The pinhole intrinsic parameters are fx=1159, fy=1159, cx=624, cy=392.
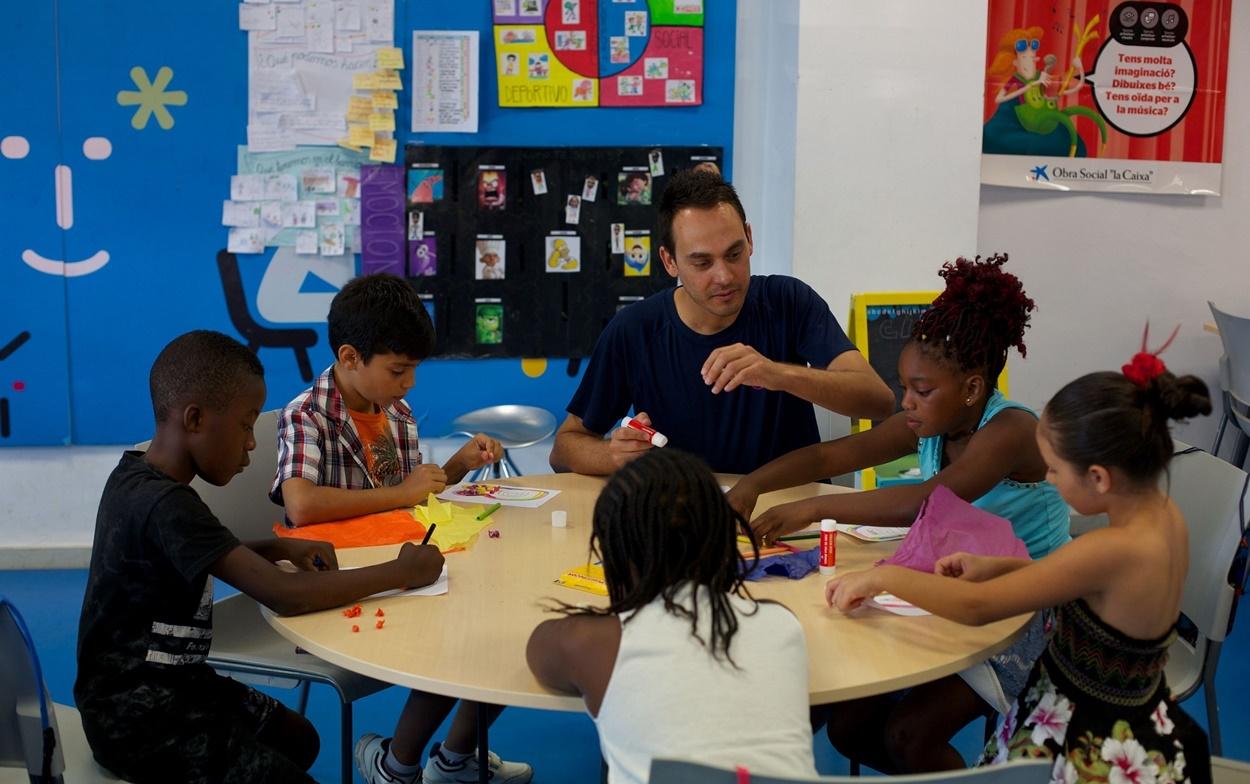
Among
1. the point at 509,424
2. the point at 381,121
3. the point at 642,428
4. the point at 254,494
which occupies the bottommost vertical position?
the point at 509,424

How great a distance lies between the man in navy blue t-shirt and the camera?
262cm

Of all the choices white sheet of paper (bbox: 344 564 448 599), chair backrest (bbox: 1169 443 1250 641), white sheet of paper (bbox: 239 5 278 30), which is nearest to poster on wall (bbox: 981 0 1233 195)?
chair backrest (bbox: 1169 443 1250 641)

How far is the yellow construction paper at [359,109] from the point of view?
4.41m

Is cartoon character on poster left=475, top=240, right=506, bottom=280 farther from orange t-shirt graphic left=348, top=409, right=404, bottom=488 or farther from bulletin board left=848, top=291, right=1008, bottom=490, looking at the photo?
orange t-shirt graphic left=348, top=409, right=404, bottom=488

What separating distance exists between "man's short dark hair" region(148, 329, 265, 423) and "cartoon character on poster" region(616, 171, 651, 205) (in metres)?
2.74

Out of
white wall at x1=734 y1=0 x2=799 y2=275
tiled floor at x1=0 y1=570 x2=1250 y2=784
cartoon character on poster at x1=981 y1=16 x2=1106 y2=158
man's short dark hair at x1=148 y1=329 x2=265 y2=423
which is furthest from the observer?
cartoon character on poster at x1=981 y1=16 x2=1106 y2=158

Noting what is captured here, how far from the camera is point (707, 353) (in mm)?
2756

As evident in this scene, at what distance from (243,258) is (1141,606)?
3708 millimetres

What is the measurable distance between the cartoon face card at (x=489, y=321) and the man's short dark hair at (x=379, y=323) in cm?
199

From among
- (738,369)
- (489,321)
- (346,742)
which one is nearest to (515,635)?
(346,742)

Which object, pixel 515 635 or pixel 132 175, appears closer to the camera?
pixel 515 635

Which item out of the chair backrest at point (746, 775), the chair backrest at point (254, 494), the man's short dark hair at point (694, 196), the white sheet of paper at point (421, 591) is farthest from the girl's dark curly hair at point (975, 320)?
the chair backrest at point (254, 494)

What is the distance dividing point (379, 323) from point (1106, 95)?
364 cm

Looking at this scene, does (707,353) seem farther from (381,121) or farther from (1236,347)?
(1236,347)
